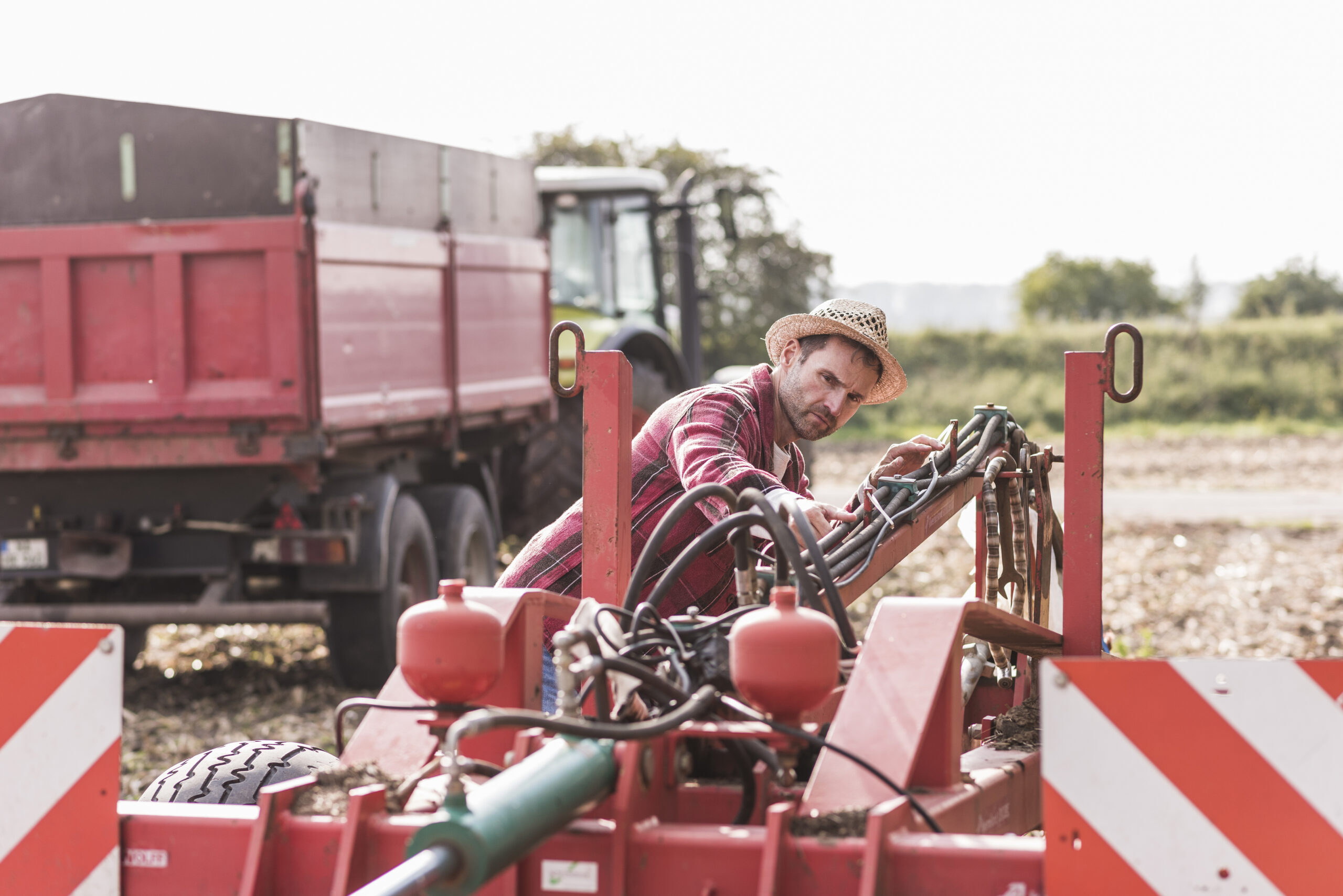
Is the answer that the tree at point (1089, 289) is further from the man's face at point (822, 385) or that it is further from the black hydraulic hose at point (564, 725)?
the black hydraulic hose at point (564, 725)

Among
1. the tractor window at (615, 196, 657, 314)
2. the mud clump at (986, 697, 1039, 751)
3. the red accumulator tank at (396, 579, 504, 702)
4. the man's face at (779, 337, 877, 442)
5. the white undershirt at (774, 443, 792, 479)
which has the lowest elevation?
the mud clump at (986, 697, 1039, 751)

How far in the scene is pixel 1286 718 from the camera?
204 cm

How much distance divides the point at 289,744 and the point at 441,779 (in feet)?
2.37

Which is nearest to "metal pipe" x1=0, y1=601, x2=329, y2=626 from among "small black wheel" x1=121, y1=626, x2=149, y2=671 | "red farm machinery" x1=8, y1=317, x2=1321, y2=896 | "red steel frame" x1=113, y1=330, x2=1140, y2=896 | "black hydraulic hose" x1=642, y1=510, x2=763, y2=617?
"small black wheel" x1=121, y1=626, x2=149, y2=671

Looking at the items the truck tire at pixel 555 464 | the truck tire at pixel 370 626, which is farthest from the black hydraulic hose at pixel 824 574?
the truck tire at pixel 555 464

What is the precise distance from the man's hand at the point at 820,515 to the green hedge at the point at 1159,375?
2464 cm

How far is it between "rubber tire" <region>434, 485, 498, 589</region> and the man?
14.3ft

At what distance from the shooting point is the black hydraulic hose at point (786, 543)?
2449 mm

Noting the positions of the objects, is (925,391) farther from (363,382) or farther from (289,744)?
(289,744)

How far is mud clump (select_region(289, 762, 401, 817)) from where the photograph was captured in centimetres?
226

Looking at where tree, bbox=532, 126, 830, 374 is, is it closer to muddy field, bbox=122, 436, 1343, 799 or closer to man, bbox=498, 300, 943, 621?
muddy field, bbox=122, 436, 1343, 799

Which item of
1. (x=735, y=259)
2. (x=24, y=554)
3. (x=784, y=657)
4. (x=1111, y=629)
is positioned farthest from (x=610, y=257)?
(x=735, y=259)

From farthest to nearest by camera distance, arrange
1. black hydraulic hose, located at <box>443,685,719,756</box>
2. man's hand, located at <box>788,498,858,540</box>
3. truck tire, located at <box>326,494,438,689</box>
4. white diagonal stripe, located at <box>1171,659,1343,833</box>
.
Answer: truck tire, located at <box>326,494,438,689</box> → man's hand, located at <box>788,498,858,540</box> → white diagonal stripe, located at <box>1171,659,1343,833</box> → black hydraulic hose, located at <box>443,685,719,756</box>

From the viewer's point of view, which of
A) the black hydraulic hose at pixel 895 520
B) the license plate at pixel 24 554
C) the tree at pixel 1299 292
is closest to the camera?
the black hydraulic hose at pixel 895 520
